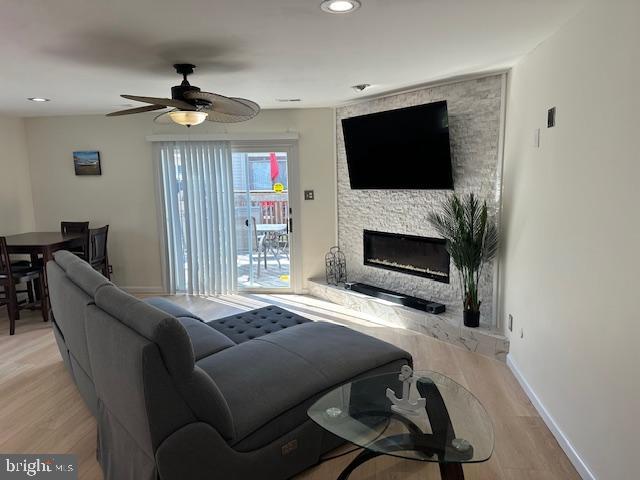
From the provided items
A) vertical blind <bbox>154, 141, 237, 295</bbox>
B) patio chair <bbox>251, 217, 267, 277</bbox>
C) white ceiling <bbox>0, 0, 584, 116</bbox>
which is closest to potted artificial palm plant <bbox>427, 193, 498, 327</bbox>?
white ceiling <bbox>0, 0, 584, 116</bbox>

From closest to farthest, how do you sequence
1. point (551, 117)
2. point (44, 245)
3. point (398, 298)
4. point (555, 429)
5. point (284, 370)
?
1. point (284, 370)
2. point (555, 429)
3. point (551, 117)
4. point (44, 245)
5. point (398, 298)

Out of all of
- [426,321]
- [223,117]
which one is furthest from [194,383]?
[426,321]

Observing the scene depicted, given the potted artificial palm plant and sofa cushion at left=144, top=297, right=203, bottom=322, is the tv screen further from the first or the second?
sofa cushion at left=144, top=297, right=203, bottom=322

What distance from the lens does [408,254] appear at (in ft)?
14.5

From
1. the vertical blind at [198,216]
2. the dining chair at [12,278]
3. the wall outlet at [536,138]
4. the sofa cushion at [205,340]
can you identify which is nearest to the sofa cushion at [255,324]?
the sofa cushion at [205,340]

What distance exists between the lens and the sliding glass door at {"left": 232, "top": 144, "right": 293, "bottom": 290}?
519cm

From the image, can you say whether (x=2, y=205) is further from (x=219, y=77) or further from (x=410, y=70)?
(x=410, y=70)

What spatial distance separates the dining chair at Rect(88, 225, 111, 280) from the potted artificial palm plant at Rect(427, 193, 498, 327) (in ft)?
11.9

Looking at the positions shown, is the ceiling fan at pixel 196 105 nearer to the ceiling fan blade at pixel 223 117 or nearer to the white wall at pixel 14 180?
the ceiling fan blade at pixel 223 117

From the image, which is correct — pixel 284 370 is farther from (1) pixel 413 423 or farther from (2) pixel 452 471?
(2) pixel 452 471

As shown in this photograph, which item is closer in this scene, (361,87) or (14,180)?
(361,87)

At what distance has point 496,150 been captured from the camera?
3.51 m

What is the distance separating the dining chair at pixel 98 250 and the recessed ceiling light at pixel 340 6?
12.1 feet

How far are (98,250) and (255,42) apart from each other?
3.35 metres
